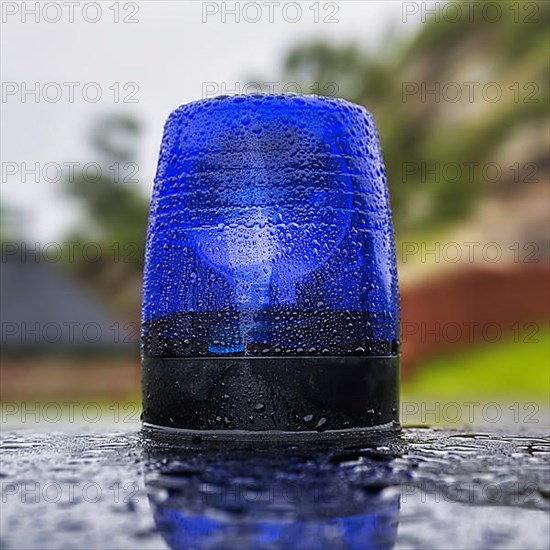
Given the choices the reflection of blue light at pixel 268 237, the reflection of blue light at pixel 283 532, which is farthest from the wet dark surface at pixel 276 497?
the reflection of blue light at pixel 268 237

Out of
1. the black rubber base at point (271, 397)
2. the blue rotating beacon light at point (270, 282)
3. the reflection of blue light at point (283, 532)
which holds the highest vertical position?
the blue rotating beacon light at point (270, 282)

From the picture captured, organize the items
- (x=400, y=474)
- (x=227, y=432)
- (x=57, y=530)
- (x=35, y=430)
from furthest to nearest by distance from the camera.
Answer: (x=35, y=430), (x=227, y=432), (x=400, y=474), (x=57, y=530)

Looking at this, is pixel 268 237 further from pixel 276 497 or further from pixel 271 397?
pixel 276 497

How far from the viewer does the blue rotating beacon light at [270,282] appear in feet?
2.73

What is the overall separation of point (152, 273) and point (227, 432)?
206 millimetres

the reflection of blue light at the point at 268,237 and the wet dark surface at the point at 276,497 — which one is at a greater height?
the reflection of blue light at the point at 268,237

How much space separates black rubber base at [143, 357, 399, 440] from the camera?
0.82 m

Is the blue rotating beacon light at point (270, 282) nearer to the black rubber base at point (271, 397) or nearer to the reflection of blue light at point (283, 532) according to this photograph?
the black rubber base at point (271, 397)

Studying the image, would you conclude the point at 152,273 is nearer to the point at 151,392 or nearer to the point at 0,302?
the point at 151,392

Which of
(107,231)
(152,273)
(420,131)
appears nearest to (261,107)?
(152,273)

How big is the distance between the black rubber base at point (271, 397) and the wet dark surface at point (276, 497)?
0.19ft

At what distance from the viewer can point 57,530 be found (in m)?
0.47

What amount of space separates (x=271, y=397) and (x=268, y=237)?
162 millimetres

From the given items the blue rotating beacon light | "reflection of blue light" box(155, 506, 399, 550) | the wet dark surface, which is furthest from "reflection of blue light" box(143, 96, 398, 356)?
"reflection of blue light" box(155, 506, 399, 550)
